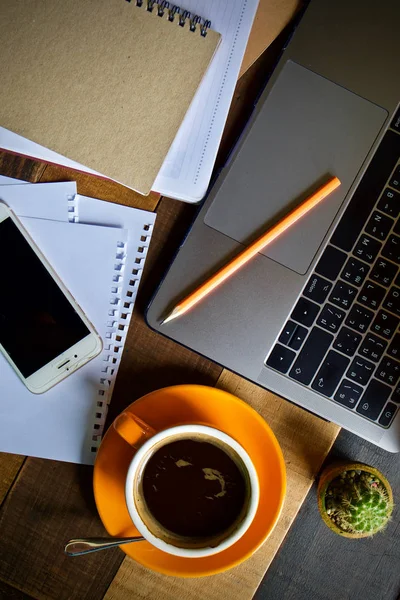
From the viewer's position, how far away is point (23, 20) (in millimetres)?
517

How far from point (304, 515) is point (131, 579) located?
0.71 feet

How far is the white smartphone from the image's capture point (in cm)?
54

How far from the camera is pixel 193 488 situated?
0.53 meters

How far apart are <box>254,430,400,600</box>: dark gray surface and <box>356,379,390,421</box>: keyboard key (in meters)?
0.09

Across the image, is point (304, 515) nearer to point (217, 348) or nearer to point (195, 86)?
point (217, 348)

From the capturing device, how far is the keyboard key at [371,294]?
0.53 metres

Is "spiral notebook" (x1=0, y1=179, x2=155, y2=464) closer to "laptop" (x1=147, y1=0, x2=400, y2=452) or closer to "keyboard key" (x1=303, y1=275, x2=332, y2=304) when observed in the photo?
"laptop" (x1=147, y1=0, x2=400, y2=452)

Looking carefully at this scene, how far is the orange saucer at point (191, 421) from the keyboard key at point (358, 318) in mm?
143

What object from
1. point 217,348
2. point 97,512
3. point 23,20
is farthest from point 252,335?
point 23,20

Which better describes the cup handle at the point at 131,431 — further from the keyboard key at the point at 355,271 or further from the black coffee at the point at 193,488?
the keyboard key at the point at 355,271

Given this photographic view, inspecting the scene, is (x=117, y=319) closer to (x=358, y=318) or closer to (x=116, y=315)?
(x=116, y=315)

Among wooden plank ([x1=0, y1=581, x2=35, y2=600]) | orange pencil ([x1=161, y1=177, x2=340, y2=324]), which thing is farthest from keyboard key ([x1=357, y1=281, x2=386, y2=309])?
wooden plank ([x1=0, y1=581, x2=35, y2=600])

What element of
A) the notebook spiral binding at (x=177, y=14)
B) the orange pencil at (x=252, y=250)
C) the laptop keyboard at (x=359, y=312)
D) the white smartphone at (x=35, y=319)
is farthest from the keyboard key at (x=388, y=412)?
the notebook spiral binding at (x=177, y=14)

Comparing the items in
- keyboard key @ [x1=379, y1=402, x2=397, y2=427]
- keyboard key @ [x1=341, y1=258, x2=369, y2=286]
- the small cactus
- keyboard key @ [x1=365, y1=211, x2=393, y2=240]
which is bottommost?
the small cactus
